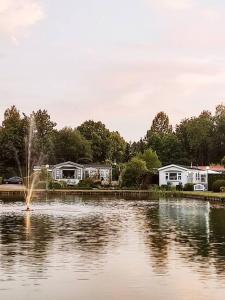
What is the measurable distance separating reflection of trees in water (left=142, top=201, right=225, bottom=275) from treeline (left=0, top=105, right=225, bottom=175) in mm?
79185

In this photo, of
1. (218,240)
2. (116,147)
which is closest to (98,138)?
(116,147)

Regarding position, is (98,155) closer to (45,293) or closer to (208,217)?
(208,217)

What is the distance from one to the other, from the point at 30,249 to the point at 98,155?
115 meters

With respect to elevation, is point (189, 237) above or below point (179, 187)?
below

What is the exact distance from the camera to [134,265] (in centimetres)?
2242

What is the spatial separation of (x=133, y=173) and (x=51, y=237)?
218ft

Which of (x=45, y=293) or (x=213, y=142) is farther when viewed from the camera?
(x=213, y=142)

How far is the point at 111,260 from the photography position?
23.5 m

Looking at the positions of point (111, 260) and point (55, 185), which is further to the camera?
point (55, 185)

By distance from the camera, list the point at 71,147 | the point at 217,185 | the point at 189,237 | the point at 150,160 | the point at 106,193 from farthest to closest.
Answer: the point at 71,147, the point at 150,160, the point at 106,193, the point at 217,185, the point at 189,237

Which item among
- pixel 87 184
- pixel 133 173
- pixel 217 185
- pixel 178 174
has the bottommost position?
pixel 217 185

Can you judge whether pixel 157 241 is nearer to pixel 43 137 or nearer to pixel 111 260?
pixel 111 260

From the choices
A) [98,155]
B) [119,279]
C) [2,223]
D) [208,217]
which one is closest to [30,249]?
[119,279]

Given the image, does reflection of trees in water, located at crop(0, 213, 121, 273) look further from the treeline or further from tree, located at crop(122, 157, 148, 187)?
the treeline
